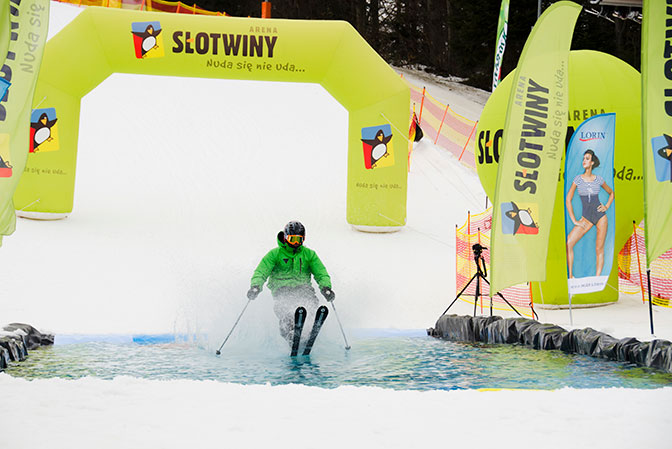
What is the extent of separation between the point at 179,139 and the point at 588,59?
14187 mm

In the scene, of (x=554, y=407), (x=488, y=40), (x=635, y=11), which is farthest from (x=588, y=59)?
(x=488, y=40)

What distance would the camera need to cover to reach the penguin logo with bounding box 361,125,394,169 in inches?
604

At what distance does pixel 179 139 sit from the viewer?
22.9 meters

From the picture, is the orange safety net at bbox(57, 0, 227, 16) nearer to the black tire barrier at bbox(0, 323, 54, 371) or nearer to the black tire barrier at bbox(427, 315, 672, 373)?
the black tire barrier at bbox(427, 315, 672, 373)

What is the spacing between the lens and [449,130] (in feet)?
82.4

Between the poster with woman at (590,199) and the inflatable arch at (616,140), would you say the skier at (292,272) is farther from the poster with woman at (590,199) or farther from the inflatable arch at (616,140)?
the inflatable arch at (616,140)

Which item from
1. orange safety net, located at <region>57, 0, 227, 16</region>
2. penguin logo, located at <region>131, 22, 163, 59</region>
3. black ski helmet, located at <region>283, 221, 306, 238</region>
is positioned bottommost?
black ski helmet, located at <region>283, 221, 306, 238</region>

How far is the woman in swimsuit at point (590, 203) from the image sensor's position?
9594mm

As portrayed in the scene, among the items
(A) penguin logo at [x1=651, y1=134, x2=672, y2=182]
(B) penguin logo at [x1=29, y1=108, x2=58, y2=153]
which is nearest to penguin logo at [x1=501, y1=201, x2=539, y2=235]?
(A) penguin logo at [x1=651, y1=134, x2=672, y2=182]

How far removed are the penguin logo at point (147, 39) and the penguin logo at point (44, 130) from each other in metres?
1.97

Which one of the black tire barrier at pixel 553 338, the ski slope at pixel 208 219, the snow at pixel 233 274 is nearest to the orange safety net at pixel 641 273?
the snow at pixel 233 274

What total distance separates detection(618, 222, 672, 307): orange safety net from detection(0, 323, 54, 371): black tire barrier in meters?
7.94

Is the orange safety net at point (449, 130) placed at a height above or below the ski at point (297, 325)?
above

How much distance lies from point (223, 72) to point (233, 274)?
5.07m
